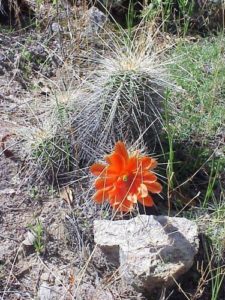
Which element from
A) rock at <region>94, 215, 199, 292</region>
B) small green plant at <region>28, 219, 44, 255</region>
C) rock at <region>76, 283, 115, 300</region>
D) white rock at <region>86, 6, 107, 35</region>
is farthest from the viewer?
white rock at <region>86, 6, 107, 35</region>

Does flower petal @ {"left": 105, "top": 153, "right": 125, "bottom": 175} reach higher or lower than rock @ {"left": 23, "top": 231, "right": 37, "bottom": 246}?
higher

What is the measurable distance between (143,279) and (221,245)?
445 mm

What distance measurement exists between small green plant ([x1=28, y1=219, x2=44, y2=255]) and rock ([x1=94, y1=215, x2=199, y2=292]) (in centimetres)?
27

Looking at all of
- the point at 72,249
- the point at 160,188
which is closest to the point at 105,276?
the point at 72,249

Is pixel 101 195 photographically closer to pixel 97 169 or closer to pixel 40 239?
pixel 97 169

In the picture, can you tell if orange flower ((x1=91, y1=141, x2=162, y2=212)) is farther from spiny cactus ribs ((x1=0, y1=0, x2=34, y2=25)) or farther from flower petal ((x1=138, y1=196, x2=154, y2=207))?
spiny cactus ribs ((x1=0, y1=0, x2=34, y2=25))

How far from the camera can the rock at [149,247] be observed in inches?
114

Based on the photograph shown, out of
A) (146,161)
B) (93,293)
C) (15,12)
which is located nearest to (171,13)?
(15,12)

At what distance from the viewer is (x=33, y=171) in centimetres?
341

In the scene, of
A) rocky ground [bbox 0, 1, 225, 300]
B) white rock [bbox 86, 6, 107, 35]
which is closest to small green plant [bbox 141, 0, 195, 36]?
white rock [bbox 86, 6, 107, 35]

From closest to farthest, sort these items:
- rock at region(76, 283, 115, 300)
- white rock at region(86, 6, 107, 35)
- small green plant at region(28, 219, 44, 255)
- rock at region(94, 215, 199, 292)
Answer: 1. rock at region(94, 215, 199, 292)
2. rock at region(76, 283, 115, 300)
3. small green plant at region(28, 219, 44, 255)
4. white rock at region(86, 6, 107, 35)

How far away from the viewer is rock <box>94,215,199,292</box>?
114 inches

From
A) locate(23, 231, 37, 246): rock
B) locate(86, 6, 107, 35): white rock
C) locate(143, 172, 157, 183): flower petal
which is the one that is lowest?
locate(23, 231, 37, 246): rock

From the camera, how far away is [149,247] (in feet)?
9.66
